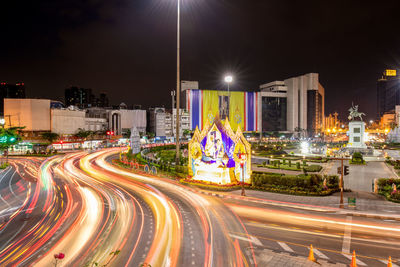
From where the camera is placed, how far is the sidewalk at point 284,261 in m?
10.0

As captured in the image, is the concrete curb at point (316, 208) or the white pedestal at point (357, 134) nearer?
the concrete curb at point (316, 208)

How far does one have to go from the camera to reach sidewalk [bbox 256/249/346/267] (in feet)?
32.9

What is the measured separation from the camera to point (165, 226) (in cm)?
1436

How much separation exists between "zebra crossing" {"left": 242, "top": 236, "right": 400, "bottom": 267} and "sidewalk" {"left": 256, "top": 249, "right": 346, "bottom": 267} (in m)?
0.29

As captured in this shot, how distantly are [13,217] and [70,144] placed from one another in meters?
57.5

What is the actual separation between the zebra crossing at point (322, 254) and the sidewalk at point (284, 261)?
0.95ft

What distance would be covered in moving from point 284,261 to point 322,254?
202 centimetres

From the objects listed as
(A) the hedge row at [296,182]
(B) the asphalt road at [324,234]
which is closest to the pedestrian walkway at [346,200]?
(A) the hedge row at [296,182]

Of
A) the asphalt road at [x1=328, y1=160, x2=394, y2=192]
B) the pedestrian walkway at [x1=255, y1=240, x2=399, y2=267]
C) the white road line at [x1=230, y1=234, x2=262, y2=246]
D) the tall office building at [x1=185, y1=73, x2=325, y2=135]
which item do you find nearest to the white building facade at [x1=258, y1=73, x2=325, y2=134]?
the tall office building at [x1=185, y1=73, x2=325, y2=135]

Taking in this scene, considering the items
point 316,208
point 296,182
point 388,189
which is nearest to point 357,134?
point 388,189

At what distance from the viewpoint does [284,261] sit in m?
10.3

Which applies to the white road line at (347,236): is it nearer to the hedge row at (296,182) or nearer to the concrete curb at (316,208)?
the concrete curb at (316,208)

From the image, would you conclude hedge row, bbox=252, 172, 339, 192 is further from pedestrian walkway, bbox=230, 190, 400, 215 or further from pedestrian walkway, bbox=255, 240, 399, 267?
pedestrian walkway, bbox=255, 240, 399, 267

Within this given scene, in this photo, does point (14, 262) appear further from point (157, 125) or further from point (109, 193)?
point (157, 125)
